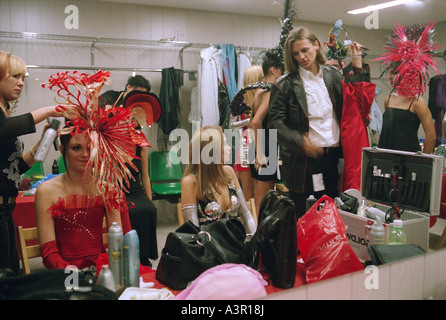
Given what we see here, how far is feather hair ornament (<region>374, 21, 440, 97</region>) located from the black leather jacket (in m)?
0.29

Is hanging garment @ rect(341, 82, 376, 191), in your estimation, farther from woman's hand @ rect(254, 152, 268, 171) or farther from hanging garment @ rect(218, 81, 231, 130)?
hanging garment @ rect(218, 81, 231, 130)

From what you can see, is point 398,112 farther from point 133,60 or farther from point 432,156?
point 133,60

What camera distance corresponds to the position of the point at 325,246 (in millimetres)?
1327

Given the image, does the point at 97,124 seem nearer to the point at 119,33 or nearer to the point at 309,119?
the point at 309,119

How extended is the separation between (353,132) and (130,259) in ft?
3.95

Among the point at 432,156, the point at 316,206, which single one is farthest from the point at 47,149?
the point at 432,156

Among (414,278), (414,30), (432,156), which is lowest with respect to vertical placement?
(414,278)

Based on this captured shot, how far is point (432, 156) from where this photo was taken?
154cm

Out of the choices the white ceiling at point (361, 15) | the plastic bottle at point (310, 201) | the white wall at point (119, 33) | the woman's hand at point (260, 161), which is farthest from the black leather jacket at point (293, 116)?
the white wall at point (119, 33)

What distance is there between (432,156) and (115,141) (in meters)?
1.23

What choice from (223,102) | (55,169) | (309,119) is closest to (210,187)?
(309,119)

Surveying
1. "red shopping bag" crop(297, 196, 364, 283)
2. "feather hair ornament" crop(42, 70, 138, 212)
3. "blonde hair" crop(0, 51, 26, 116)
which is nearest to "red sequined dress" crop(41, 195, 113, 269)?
"feather hair ornament" crop(42, 70, 138, 212)

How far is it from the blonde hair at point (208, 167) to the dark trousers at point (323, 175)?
39cm
